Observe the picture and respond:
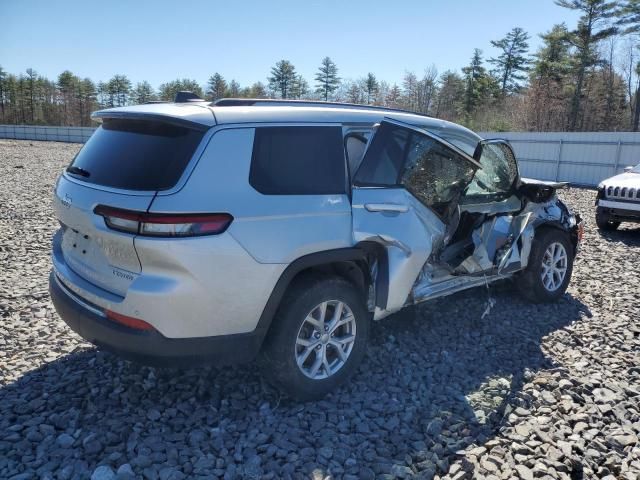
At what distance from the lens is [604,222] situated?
9.11 metres

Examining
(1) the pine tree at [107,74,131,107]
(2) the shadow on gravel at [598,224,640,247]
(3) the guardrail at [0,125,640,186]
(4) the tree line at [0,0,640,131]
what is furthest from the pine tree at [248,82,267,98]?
(2) the shadow on gravel at [598,224,640,247]

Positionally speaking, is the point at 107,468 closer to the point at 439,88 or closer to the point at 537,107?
the point at 537,107

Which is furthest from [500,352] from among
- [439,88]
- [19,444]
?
→ [439,88]

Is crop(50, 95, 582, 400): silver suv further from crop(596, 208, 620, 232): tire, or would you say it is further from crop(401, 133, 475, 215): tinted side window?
crop(596, 208, 620, 232): tire

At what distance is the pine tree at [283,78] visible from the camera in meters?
67.7

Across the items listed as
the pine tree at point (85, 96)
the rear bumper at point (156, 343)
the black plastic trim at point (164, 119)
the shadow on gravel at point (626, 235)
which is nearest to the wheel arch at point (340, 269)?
the rear bumper at point (156, 343)

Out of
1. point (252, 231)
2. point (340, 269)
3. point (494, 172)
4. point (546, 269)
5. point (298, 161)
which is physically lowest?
point (546, 269)

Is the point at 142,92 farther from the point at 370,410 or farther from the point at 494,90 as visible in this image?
the point at 370,410

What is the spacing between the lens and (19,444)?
2650 millimetres

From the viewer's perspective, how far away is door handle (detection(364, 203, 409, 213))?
321cm

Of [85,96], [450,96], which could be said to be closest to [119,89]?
[85,96]

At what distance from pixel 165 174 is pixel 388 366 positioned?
7.16 ft

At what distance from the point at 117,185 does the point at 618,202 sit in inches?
352

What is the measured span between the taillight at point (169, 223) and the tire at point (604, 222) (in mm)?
8690
